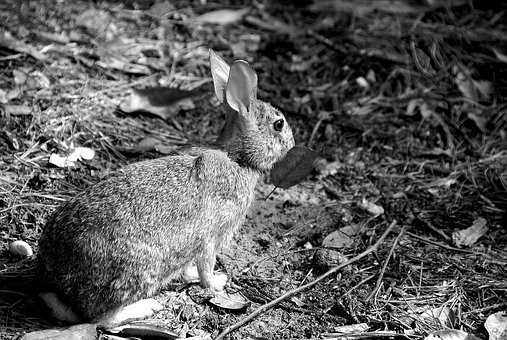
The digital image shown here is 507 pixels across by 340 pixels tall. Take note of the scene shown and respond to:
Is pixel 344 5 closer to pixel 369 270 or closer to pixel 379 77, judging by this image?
pixel 379 77

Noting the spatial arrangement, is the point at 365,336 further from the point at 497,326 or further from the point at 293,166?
the point at 293,166

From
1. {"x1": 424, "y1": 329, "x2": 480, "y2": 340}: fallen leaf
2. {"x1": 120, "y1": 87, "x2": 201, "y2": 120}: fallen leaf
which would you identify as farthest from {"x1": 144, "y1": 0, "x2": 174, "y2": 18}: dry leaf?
{"x1": 424, "y1": 329, "x2": 480, "y2": 340}: fallen leaf

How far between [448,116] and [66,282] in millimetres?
4443

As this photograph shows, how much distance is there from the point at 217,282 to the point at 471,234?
7.11ft

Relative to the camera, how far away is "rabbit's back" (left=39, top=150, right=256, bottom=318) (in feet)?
13.7

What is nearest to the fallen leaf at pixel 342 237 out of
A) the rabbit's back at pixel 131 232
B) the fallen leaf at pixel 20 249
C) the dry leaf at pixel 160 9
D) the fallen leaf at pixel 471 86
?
the rabbit's back at pixel 131 232

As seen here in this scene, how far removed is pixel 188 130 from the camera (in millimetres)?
6598

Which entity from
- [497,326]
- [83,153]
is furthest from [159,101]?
[497,326]

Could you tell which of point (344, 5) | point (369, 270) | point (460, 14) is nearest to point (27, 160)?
point (369, 270)

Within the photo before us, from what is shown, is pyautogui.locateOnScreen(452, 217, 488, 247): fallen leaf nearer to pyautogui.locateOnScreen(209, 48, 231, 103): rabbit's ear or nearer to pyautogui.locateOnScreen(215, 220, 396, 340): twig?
pyautogui.locateOnScreen(215, 220, 396, 340): twig

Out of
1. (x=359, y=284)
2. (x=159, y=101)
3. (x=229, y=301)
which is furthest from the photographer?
(x=159, y=101)

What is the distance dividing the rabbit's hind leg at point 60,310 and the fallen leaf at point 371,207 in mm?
2678

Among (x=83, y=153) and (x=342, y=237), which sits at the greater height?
(x=83, y=153)

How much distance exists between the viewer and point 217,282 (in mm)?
4898
